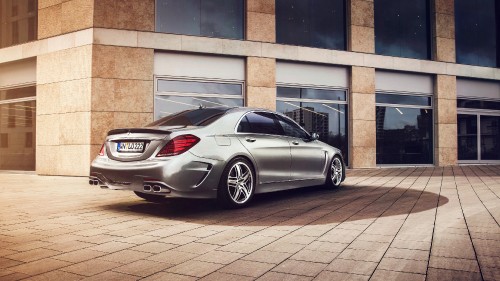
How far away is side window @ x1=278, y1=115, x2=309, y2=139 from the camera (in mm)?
7004

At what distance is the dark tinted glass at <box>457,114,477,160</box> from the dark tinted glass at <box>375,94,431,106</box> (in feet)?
5.62

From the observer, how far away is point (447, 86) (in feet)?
51.3

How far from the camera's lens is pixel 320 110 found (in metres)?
13.8

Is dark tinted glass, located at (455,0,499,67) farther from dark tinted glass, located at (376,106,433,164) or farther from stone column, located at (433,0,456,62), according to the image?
dark tinted glass, located at (376,106,433,164)

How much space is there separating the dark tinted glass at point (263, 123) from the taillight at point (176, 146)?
52.7 inches

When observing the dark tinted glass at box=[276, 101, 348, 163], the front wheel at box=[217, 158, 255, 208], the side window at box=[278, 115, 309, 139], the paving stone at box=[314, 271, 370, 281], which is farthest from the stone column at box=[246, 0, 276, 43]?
the paving stone at box=[314, 271, 370, 281]

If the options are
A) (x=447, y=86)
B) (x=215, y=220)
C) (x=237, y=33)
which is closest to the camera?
(x=215, y=220)

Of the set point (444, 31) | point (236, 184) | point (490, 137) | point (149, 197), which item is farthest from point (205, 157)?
point (490, 137)

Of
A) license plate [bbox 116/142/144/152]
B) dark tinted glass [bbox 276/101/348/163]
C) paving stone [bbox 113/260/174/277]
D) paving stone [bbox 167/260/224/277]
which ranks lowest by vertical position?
paving stone [bbox 113/260/174/277]

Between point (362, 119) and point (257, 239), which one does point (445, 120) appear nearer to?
point (362, 119)

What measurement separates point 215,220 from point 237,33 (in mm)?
9030

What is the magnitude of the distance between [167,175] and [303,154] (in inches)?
113

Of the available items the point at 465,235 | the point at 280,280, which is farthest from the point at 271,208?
the point at 280,280

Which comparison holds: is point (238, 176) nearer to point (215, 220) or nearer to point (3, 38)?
point (215, 220)
